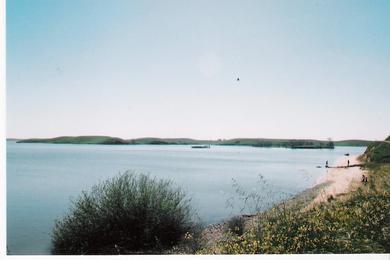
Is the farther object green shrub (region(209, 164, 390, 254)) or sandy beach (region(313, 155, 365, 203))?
sandy beach (region(313, 155, 365, 203))

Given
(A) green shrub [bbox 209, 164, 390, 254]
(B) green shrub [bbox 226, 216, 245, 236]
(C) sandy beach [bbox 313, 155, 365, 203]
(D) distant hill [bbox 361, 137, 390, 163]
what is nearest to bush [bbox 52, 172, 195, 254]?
(B) green shrub [bbox 226, 216, 245, 236]

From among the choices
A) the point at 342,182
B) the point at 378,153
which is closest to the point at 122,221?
the point at 342,182

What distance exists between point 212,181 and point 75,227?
5.73 meters

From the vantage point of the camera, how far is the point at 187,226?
4914 mm

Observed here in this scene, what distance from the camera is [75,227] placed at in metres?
4.68

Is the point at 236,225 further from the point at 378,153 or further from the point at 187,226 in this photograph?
the point at 378,153

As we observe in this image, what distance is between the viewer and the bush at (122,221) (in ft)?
14.9

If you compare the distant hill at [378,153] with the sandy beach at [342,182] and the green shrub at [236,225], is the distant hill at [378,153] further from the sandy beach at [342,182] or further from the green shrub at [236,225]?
the green shrub at [236,225]

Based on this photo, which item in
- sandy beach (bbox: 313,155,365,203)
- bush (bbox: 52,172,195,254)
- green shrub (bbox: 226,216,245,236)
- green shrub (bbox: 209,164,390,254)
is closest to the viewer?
green shrub (bbox: 209,164,390,254)

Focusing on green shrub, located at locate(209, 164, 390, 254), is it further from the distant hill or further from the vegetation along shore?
the distant hill

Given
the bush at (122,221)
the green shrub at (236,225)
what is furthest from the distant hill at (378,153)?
the bush at (122,221)

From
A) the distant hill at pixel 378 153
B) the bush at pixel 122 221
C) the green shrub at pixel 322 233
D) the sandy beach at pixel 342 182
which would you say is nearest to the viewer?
the green shrub at pixel 322 233

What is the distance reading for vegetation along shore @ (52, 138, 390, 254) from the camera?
3637 mm
